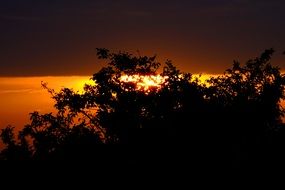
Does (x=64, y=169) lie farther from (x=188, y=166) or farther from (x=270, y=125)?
(x=270, y=125)

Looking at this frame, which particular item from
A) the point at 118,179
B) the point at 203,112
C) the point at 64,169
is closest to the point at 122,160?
the point at 118,179

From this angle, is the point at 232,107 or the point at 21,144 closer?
the point at 232,107

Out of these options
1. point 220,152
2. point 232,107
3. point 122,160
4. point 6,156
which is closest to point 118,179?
point 122,160

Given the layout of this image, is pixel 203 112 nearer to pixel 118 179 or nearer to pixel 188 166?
pixel 188 166

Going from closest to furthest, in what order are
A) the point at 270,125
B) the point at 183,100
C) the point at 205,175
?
the point at 205,175 < the point at 183,100 < the point at 270,125

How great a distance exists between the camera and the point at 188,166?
24.8m

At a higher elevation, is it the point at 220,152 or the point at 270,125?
the point at 270,125

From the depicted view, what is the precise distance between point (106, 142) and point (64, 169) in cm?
282

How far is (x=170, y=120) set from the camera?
26.0 meters

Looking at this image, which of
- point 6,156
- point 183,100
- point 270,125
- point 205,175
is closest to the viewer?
point 205,175

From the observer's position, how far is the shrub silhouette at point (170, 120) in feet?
83.8

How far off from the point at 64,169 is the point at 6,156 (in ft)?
20.4

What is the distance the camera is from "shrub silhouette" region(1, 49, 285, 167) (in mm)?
25531

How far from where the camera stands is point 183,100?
2656 cm
